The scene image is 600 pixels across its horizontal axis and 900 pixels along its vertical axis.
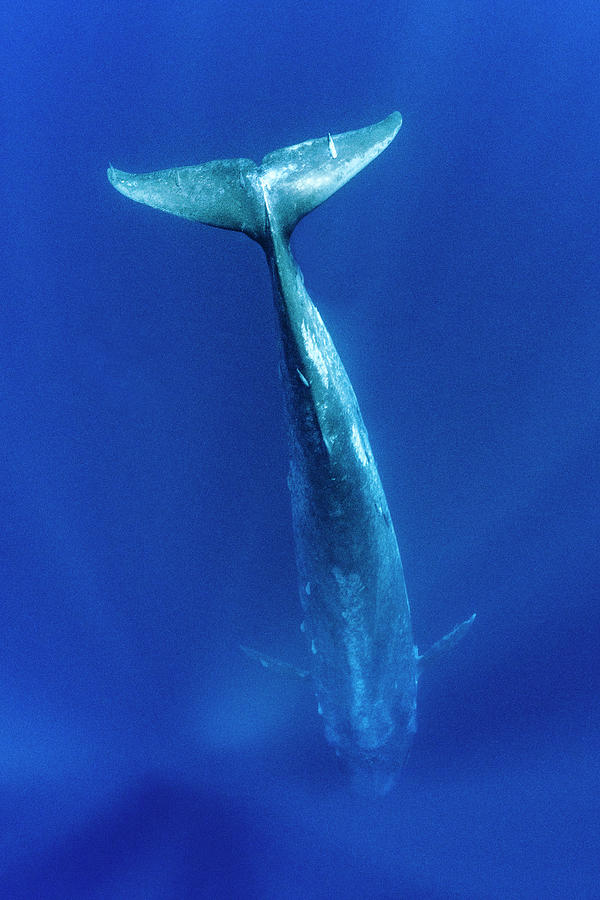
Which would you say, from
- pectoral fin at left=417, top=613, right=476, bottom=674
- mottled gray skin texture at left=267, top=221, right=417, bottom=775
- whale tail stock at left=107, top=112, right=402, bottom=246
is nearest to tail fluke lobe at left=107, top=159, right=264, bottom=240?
whale tail stock at left=107, top=112, right=402, bottom=246

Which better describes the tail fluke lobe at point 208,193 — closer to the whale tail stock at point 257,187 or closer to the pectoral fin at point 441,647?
the whale tail stock at point 257,187

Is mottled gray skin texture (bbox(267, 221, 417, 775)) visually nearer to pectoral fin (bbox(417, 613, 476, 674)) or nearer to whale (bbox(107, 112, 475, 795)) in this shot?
whale (bbox(107, 112, 475, 795))

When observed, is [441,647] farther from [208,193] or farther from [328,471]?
[208,193]

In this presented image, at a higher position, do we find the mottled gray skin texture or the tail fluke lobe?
the tail fluke lobe

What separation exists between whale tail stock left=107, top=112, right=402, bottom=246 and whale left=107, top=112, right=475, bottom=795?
1 centimetres

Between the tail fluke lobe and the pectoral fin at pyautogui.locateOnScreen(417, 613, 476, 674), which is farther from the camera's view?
the pectoral fin at pyautogui.locateOnScreen(417, 613, 476, 674)

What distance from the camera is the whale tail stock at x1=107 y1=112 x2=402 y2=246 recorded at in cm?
758

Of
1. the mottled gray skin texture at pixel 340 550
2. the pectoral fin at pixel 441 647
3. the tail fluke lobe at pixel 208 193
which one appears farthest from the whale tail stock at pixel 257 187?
the pectoral fin at pixel 441 647

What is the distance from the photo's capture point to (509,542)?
13133 mm

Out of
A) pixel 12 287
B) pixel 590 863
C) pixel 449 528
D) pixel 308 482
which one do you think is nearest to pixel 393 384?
pixel 449 528

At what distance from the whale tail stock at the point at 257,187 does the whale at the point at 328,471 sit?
12 mm

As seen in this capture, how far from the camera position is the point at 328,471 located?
8430 millimetres

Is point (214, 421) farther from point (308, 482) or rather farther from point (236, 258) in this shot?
point (308, 482)

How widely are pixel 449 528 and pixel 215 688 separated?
5761 millimetres
